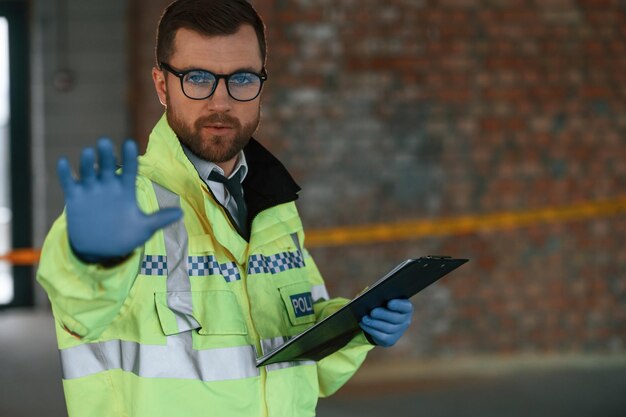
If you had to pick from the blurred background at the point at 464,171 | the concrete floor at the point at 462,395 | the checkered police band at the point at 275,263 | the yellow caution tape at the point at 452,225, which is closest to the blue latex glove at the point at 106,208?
the checkered police band at the point at 275,263

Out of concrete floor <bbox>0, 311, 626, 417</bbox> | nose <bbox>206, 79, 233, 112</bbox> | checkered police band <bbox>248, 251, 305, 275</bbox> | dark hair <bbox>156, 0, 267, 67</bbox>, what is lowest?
concrete floor <bbox>0, 311, 626, 417</bbox>

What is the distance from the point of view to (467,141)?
5.83 meters

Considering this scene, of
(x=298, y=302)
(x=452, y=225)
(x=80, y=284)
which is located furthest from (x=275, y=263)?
(x=452, y=225)

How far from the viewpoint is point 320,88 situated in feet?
18.4

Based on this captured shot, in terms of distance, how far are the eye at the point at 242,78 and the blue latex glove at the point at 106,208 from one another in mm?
551

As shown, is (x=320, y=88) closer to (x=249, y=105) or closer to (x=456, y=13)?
(x=456, y=13)

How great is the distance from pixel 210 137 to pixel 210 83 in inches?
4.4

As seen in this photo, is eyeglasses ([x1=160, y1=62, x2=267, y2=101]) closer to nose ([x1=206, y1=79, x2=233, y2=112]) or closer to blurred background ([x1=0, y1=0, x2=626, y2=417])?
nose ([x1=206, y1=79, x2=233, y2=112])

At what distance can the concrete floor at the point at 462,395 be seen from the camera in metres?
5.08

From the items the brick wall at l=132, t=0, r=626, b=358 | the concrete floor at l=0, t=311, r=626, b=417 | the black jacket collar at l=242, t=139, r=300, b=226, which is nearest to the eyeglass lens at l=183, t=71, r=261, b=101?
the black jacket collar at l=242, t=139, r=300, b=226

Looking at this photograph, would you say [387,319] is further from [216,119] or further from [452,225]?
[452,225]

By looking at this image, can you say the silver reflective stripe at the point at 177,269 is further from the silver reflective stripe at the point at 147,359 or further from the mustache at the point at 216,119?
the mustache at the point at 216,119

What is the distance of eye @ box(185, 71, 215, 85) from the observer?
2.01 m

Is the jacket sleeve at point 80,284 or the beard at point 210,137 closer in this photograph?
the jacket sleeve at point 80,284
